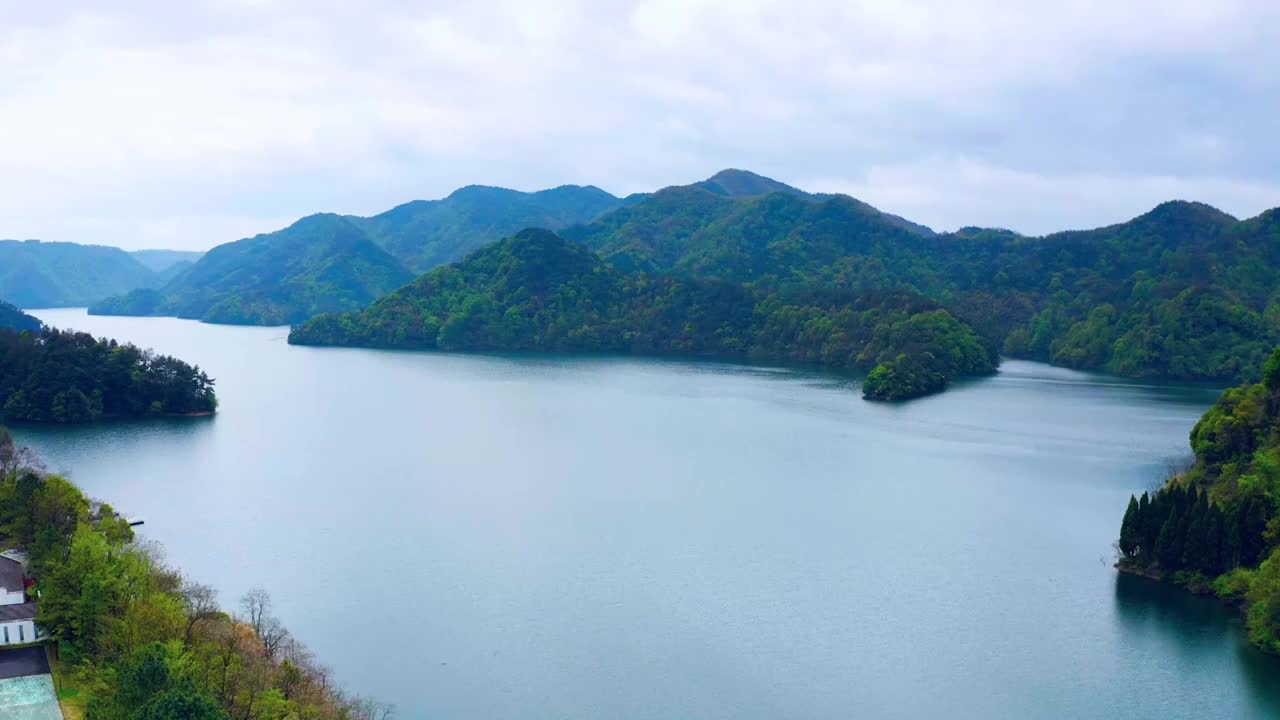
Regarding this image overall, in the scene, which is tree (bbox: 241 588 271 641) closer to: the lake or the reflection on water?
the lake

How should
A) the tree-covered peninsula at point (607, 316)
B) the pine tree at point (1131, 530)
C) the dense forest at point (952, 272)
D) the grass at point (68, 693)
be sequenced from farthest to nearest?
the tree-covered peninsula at point (607, 316) < the dense forest at point (952, 272) < the pine tree at point (1131, 530) < the grass at point (68, 693)

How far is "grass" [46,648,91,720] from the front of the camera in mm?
18422

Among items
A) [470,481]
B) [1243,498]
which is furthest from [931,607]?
[470,481]

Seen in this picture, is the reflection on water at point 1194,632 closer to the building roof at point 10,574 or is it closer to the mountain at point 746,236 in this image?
the building roof at point 10,574

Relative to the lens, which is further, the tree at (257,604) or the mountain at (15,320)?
the mountain at (15,320)

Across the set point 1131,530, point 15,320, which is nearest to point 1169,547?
point 1131,530

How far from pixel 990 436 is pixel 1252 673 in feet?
97.6

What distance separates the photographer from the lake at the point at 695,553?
22312 millimetres

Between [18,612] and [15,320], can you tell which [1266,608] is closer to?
[18,612]

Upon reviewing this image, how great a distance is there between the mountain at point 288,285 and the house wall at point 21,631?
13997 centimetres

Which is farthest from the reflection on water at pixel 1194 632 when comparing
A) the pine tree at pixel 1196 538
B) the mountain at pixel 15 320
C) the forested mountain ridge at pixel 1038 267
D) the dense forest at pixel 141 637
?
the mountain at pixel 15 320

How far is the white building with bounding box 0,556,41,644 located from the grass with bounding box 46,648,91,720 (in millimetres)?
1258

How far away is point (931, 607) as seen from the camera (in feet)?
88.4

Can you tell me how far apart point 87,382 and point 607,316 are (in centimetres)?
6252
